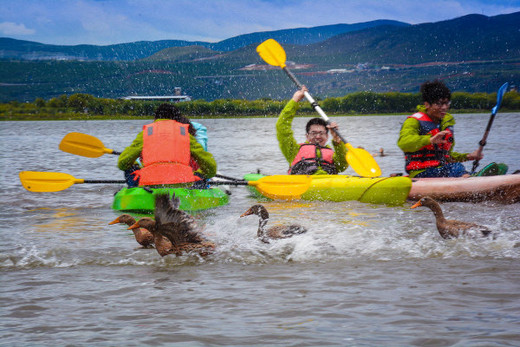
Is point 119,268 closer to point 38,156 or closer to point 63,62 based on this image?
point 38,156

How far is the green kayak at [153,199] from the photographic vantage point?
7.16 meters

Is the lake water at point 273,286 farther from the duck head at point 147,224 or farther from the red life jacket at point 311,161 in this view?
Result: the red life jacket at point 311,161

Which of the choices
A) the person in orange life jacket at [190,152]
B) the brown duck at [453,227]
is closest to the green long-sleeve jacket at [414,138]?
the brown duck at [453,227]

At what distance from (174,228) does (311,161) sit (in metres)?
3.84

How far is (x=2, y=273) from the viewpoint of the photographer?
4793 millimetres

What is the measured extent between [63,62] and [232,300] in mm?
164996

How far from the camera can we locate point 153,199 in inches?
280

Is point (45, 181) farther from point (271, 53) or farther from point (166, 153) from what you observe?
point (271, 53)

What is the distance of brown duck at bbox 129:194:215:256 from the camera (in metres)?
4.68

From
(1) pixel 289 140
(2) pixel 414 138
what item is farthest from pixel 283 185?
(2) pixel 414 138

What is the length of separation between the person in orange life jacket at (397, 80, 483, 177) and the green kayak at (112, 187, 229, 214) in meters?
2.38

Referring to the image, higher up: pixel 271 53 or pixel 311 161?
pixel 271 53

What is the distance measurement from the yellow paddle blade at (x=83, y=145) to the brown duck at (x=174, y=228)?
12.5ft

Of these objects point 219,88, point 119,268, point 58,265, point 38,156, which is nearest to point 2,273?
point 58,265
